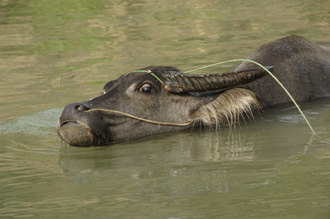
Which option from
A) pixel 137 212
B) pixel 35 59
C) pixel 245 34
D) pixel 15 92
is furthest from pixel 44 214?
pixel 245 34

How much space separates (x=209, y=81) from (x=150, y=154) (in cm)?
130

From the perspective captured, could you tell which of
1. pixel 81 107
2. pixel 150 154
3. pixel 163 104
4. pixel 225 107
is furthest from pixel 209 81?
pixel 81 107

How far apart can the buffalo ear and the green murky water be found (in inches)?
6.5

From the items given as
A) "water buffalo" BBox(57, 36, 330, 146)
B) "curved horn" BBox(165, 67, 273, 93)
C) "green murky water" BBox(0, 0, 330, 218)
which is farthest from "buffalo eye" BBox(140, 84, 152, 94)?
"green murky water" BBox(0, 0, 330, 218)

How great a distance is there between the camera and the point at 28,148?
6.80 meters

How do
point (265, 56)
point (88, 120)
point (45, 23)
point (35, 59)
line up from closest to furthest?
point (88, 120), point (265, 56), point (35, 59), point (45, 23)

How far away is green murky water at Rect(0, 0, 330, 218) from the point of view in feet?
15.0

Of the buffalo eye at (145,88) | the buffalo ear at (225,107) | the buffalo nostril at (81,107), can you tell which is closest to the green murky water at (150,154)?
the buffalo ear at (225,107)

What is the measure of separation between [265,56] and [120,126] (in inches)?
85.4

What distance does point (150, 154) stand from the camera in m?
6.29

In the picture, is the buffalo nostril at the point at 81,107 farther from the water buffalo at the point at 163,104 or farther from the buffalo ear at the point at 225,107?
the buffalo ear at the point at 225,107

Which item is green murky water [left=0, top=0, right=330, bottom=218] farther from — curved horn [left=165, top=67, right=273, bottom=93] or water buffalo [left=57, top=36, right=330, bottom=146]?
curved horn [left=165, top=67, right=273, bottom=93]

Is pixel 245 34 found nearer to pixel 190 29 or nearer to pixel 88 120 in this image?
pixel 190 29

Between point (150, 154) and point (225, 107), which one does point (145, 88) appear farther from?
point (150, 154)
